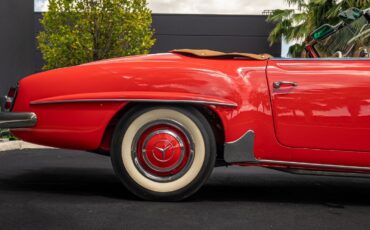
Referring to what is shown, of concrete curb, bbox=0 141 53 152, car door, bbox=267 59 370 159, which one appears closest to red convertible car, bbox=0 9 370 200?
car door, bbox=267 59 370 159

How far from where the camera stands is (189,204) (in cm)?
294

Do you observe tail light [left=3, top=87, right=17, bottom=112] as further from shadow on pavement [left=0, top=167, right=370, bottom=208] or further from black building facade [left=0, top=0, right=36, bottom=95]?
black building facade [left=0, top=0, right=36, bottom=95]

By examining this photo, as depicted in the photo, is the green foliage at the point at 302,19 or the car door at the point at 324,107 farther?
the green foliage at the point at 302,19

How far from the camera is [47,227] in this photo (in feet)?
7.73

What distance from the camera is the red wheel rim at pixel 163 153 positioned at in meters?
3.00

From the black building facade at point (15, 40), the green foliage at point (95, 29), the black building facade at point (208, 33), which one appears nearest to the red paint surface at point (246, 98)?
the green foliage at point (95, 29)

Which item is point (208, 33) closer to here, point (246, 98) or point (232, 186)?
point (232, 186)

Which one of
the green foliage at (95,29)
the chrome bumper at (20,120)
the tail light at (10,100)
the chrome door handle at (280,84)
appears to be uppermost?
the green foliage at (95,29)

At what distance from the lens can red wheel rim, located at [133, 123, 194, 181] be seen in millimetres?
3004

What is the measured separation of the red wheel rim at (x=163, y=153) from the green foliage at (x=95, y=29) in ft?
34.0

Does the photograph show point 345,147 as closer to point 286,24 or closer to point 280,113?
point 280,113

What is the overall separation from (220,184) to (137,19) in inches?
394

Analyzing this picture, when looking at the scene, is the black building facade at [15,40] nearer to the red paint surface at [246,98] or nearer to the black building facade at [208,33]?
the black building facade at [208,33]

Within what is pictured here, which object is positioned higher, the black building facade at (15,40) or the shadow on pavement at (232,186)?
the black building facade at (15,40)
